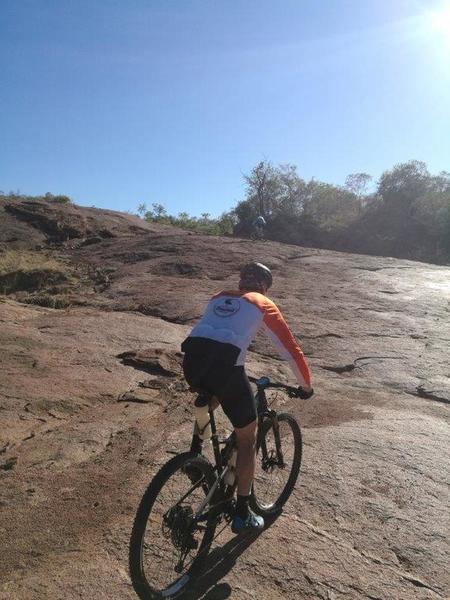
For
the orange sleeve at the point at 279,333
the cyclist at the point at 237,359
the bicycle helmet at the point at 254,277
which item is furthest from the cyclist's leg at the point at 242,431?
the bicycle helmet at the point at 254,277

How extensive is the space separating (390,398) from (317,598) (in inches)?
166

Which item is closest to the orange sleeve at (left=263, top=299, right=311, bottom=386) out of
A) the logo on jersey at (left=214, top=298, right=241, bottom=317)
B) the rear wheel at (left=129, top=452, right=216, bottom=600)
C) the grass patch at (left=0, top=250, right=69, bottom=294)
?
the logo on jersey at (left=214, top=298, right=241, bottom=317)

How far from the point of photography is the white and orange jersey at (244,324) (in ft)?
9.90

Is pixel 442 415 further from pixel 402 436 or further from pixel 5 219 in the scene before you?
pixel 5 219

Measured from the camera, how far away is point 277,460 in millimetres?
3836

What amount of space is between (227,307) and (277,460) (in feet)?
4.69

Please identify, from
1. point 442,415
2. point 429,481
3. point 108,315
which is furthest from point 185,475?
point 108,315

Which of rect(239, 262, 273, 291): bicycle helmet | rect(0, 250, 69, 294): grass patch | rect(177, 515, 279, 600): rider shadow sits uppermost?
rect(239, 262, 273, 291): bicycle helmet

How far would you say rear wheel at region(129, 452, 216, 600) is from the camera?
2.64 m

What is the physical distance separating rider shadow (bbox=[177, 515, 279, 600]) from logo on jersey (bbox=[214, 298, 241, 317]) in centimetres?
150

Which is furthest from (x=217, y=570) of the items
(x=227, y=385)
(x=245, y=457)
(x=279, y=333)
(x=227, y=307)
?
(x=227, y=307)

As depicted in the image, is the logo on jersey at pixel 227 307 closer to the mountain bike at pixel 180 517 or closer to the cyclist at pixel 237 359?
the cyclist at pixel 237 359

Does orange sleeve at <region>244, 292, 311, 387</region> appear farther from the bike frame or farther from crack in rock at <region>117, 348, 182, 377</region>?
crack in rock at <region>117, 348, 182, 377</region>

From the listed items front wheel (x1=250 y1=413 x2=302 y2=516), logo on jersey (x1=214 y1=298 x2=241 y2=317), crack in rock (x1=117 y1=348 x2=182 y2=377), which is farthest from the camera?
crack in rock (x1=117 y1=348 x2=182 y2=377)
